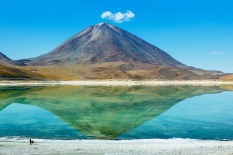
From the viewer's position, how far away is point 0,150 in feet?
54.6

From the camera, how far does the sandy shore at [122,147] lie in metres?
16.5

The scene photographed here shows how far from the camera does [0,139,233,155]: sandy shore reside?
54.2ft

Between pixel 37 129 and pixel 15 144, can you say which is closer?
pixel 15 144

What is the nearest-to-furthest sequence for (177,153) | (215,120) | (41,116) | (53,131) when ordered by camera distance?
(177,153), (53,131), (215,120), (41,116)

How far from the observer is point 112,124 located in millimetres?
27297

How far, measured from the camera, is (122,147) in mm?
17578

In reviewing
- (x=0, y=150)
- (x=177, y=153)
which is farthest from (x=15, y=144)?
(x=177, y=153)

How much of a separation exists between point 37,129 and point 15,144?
6527mm

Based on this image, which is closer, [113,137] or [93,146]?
[93,146]

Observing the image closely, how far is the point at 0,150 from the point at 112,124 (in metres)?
11.8

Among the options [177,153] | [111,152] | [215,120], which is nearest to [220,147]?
[177,153]

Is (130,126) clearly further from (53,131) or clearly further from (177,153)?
(177,153)

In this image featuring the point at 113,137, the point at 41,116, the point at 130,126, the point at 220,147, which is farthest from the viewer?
the point at 41,116

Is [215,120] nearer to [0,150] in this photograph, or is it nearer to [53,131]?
[53,131]
